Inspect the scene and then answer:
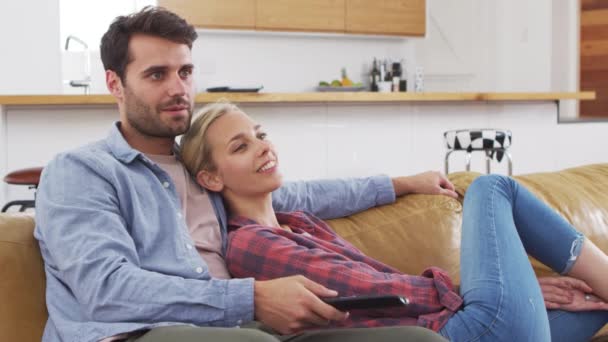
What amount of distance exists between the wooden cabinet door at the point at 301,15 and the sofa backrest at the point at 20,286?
5.01 meters

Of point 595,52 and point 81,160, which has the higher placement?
point 595,52

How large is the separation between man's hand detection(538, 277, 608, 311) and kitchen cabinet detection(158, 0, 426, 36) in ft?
14.9

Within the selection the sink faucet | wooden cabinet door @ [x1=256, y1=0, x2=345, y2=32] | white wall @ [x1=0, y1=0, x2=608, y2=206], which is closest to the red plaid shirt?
white wall @ [x1=0, y1=0, x2=608, y2=206]

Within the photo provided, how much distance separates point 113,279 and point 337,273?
447 millimetres

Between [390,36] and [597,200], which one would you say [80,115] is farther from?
[390,36]

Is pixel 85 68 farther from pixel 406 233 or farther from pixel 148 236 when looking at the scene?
pixel 148 236

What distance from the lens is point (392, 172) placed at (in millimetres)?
5371

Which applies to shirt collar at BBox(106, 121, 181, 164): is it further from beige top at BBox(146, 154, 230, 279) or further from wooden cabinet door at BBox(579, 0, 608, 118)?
wooden cabinet door at BBox(579, 0, 608, 118)

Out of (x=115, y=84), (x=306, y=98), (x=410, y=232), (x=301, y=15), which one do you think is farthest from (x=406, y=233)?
(x=301, y=15)

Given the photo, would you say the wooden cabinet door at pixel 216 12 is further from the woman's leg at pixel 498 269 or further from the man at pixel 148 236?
the woman's leg at pixel 498 269

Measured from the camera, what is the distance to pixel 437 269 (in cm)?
185

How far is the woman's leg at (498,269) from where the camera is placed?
1688 millimetres

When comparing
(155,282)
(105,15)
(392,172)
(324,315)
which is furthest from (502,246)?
(105,15)

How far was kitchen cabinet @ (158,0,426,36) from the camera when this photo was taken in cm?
629
